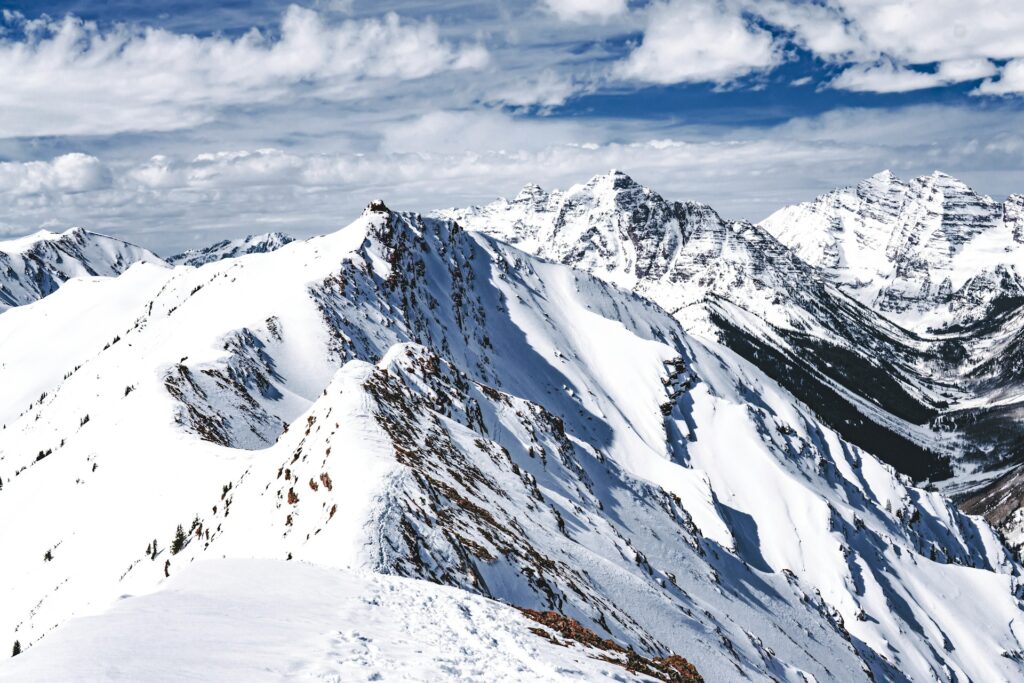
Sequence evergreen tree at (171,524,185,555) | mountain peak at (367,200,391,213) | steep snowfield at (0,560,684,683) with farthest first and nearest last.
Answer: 1. mountain peak at (367,200,391,213)
2. evergreen tree at (171,524,185,555)
3. steep snowfield at (0,560,684,683)

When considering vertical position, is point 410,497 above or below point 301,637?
below

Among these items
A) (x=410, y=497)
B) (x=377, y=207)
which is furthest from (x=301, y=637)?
(x=377, y=207)

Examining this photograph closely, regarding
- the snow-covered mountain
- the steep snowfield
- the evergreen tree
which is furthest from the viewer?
the evergreen tree

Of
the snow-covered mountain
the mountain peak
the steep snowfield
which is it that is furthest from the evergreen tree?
the mountain peak

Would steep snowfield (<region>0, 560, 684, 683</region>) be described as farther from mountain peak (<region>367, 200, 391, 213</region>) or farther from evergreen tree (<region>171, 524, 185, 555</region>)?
mountain peak (<region>367, 200, 391, 213</region>)

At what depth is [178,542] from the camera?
40781 millimetres

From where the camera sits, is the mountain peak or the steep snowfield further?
the mountain peak

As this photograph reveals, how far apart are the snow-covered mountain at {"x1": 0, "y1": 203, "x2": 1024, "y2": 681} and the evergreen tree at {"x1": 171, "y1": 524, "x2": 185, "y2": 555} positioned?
20 cm

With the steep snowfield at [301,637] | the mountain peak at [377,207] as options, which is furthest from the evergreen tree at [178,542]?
the mountain peak at [377,207]

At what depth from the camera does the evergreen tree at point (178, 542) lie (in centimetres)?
4009

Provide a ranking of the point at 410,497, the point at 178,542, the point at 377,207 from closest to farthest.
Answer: the point at 410,497 → the point at 178,542 → the point at 377,207

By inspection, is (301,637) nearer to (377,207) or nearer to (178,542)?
(178,542)

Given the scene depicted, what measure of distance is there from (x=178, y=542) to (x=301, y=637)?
87.1 ft

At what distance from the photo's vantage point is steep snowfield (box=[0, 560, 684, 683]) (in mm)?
15219
